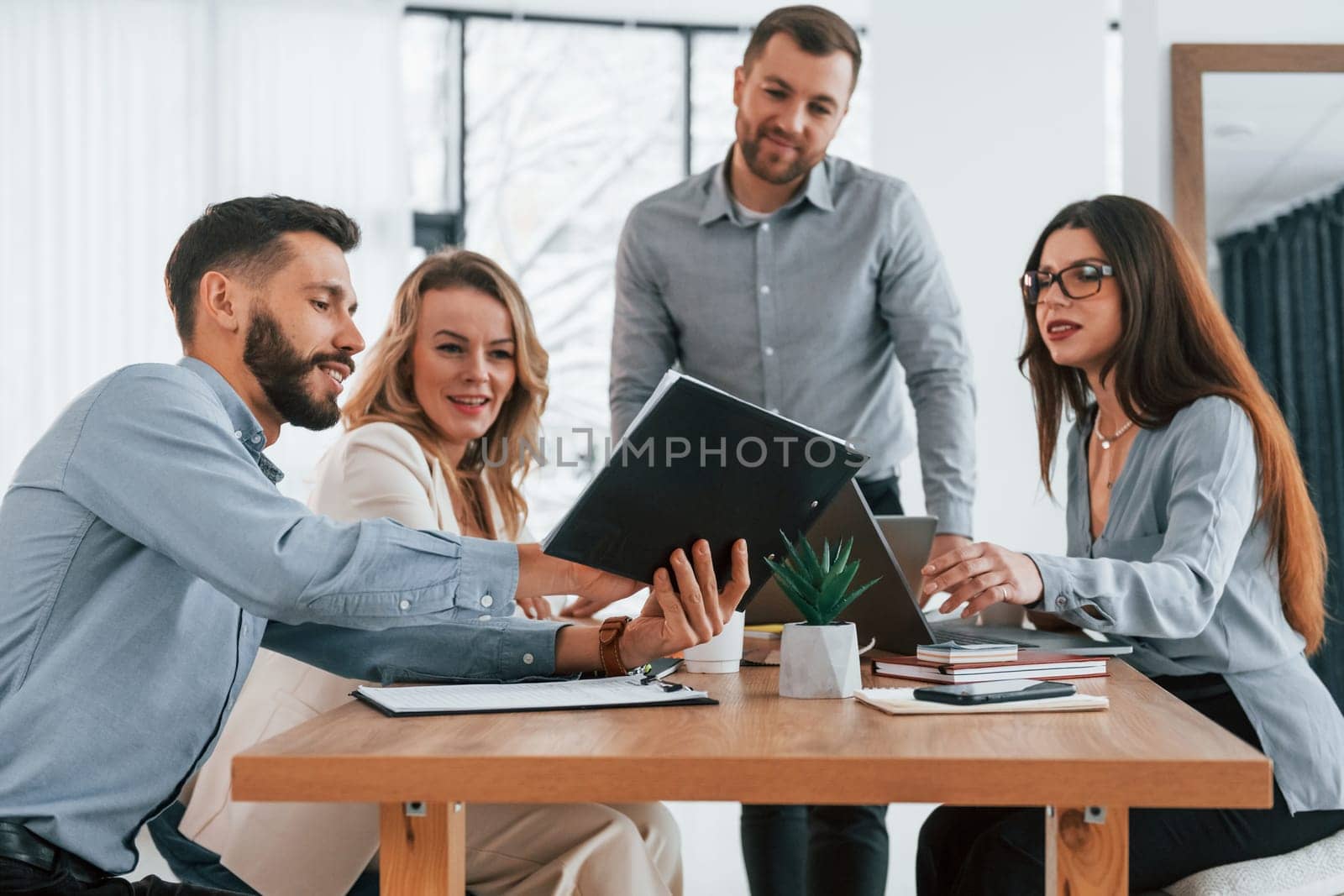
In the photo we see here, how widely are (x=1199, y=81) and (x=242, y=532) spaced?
2.82 metres

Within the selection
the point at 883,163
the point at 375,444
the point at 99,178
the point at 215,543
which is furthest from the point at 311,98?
the point at 215,543

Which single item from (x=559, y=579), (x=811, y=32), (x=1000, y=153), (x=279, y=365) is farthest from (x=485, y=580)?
(x=1000, y=153)

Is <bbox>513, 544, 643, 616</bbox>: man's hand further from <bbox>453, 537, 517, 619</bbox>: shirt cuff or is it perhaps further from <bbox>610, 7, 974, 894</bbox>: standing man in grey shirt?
<bbox>610, 7, 974, 894</bbox>: standing man in grey shirt

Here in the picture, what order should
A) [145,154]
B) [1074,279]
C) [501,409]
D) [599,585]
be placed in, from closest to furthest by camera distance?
[599,585] < [1074,279] < [501,409] < [145,154]

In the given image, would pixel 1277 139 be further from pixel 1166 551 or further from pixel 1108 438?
pixel 1166 551

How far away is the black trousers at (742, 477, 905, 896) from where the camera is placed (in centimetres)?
210

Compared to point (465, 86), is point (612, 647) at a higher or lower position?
lower

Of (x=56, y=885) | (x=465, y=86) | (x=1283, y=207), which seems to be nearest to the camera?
(x=56, y=885)

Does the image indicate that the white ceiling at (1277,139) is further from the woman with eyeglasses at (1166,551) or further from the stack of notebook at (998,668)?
the stack of notebook at (998,668)

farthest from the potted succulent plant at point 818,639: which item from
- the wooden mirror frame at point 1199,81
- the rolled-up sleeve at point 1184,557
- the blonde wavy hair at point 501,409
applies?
the wooden mirror frame at point 1199,81

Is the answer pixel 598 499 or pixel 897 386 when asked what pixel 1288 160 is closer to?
pixel 897 386

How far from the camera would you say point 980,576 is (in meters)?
1.46

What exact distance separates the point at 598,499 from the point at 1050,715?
475 mm

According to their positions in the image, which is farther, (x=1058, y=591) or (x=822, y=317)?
(x=822, y=317)
